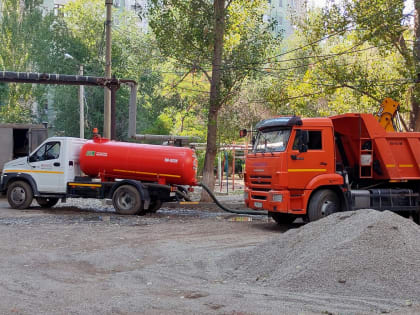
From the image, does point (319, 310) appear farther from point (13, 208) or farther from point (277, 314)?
point (13, 208)

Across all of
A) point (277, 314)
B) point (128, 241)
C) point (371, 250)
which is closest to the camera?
point (277, 314)

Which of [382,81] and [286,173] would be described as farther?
[382,81]

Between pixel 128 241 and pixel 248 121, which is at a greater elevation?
pixel 248 121

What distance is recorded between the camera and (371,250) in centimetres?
895

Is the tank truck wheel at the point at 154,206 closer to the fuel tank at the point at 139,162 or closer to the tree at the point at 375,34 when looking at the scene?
the fuel tank at the point at 139,162

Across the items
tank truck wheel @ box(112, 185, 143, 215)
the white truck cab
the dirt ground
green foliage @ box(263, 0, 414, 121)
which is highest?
green foliage @ box(263, 0, 414, 121)

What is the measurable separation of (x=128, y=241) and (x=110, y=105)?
41.6ft

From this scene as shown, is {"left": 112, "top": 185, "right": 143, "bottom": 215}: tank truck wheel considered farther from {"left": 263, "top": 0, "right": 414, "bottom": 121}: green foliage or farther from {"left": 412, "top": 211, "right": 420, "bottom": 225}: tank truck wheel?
{"left": 263, "top": 0, "right": 414, "bottom": 121}: green foliage

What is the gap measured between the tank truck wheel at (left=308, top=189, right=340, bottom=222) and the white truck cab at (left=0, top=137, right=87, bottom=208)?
27.2 feet

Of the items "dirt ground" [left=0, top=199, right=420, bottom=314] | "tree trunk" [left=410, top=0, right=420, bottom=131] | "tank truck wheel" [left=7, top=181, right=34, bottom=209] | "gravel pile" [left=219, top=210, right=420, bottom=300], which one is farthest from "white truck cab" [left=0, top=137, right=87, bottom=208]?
"tree trunk" [left=410, top=0, right=420, bottom=131]

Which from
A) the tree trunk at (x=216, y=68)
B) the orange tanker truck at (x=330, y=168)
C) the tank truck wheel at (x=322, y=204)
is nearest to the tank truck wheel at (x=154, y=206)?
the tree trunk at (x=216, y=68)

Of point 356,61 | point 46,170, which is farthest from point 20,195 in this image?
point 356,61

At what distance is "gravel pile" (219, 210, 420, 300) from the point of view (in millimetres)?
8117

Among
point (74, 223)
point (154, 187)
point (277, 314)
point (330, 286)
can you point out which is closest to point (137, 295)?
point (277, 314)
